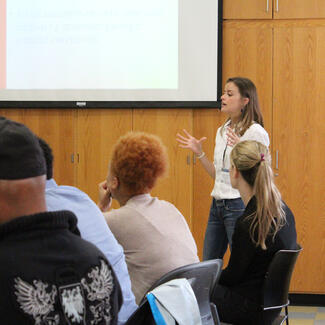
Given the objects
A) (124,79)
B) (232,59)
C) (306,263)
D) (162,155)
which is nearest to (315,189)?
(306,263)

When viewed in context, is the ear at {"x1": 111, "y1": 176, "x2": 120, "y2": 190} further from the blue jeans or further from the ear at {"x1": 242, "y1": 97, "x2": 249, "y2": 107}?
the ear at {"x1": 242, "y1": 97, "x2": 249, "y2": 107}

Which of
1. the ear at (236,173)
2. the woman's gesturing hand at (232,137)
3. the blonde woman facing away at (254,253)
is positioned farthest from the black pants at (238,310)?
the woman's gesturing hand at (232,137)

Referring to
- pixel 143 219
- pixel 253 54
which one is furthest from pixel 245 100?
pixel 143 219

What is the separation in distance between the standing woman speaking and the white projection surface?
34.9 inches

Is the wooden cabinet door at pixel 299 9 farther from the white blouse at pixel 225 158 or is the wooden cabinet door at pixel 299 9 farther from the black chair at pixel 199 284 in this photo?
the black chair at pixel 199 284

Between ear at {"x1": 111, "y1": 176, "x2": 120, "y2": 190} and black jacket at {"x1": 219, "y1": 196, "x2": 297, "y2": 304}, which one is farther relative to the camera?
black jacket at {"x1": 219, "y1": 196, "x2": 297, "y2": 304}

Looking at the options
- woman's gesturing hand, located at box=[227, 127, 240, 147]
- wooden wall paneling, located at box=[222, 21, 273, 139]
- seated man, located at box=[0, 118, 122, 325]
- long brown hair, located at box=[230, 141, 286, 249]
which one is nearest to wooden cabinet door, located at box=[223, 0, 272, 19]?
wooden wall paneling, located at box=[222, 21, 273, 139]

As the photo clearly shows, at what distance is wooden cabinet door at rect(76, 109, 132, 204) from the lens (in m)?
4.68

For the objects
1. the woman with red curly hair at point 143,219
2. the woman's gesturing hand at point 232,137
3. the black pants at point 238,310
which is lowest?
the black pants at point 238,310

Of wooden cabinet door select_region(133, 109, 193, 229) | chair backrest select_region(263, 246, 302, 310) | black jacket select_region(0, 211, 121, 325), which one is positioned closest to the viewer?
black jacket select_region(0, 211, 121, 325)

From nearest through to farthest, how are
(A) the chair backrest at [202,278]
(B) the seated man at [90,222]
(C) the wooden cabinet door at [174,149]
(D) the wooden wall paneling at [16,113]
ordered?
(B) the seated man at [90,222] → (A) the chair backrest at [202,278] → (C) the wooden cabinet door at [174,149] → (D) the wooden wall paneling at [16,113]

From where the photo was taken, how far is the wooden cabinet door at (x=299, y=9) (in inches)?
179

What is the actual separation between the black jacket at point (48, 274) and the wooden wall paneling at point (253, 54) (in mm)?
3666

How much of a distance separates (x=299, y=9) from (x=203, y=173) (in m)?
1.51
